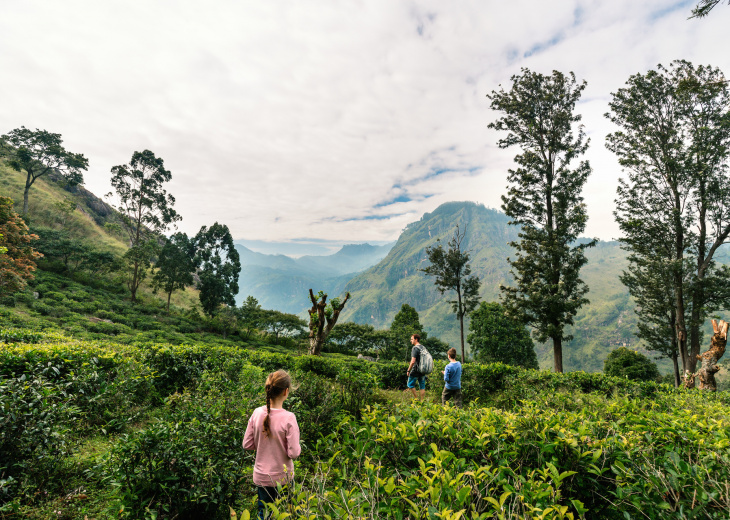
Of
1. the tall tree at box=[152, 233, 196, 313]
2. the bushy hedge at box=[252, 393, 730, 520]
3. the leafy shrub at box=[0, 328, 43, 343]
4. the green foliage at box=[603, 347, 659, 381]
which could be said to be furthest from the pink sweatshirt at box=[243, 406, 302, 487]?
the tall tree at box=[152, 233, 196, 313]

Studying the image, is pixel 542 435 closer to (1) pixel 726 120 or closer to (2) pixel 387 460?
(2) pixel 387 460

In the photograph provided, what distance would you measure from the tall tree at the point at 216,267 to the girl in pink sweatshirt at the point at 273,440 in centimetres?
3494

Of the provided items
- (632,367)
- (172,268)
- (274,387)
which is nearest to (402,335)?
(632,367)

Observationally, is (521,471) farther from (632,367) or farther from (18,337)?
(632,367)

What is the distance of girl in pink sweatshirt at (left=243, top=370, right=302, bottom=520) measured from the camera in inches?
115

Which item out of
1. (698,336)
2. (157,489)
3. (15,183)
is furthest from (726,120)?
(15,183)

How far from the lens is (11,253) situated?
17125 millimetres

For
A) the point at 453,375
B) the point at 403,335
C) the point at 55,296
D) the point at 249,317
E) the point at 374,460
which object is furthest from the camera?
the point at 403,335

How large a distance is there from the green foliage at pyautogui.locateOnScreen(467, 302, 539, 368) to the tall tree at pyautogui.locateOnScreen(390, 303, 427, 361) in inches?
269

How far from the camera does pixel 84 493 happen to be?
351 cm

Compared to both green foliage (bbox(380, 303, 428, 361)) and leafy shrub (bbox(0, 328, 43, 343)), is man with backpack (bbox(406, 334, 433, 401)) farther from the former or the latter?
green foliage (bbox(380, 303, 428, 361))

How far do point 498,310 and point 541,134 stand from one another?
27919 mm

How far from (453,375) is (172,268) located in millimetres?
33369

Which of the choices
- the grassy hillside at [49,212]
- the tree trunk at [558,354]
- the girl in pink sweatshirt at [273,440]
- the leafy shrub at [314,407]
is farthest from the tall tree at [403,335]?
the grassy hillside at [49,212]
